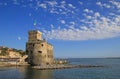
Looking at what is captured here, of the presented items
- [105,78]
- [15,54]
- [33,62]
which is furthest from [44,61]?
[105,78]

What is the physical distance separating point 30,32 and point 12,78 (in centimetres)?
3711

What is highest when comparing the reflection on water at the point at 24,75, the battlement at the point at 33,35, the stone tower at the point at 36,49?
the battlement at the point at 33,35

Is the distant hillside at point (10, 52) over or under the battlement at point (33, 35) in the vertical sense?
under

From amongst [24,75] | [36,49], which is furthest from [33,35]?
[24,75]

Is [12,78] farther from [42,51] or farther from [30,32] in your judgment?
[30,32]

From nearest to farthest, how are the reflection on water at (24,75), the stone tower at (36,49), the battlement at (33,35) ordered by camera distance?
the reflection on water at (24,75) → the stone tower at (36,49) → the battlement at (33,35)

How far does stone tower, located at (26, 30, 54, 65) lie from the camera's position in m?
71.8

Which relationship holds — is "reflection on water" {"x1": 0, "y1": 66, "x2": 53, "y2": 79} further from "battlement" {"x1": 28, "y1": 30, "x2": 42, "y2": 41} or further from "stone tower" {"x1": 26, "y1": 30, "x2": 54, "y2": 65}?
"battlement" {"x1": 28, "y1": 30, "x2": 42, "y2": 41}

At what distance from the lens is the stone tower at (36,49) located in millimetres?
71750

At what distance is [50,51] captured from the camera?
82.7m

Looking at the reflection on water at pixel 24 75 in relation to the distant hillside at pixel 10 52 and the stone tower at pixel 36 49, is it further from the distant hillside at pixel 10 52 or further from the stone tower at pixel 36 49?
the distant hillside at pixel 10 52

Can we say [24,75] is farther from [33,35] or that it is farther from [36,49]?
[33,35]

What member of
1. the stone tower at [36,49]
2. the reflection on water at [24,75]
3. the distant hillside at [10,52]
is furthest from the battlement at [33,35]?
the reflection on water at [24,75]

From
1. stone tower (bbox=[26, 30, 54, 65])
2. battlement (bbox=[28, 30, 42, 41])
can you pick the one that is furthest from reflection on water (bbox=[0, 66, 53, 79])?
battlement (bbox=[28, 30, 42, 41])
